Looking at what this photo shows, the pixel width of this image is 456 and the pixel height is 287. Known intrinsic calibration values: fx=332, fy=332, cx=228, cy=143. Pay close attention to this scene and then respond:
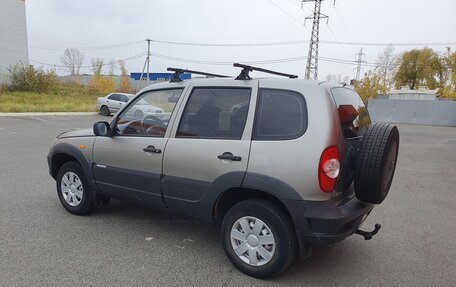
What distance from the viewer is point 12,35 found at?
30438 mm

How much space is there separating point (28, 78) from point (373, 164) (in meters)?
33.8

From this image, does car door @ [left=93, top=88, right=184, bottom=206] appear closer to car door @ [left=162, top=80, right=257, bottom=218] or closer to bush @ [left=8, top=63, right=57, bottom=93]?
car door @ [left=162, top=80, right=257, bottom=218]

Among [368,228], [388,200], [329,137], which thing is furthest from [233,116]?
[388,200]

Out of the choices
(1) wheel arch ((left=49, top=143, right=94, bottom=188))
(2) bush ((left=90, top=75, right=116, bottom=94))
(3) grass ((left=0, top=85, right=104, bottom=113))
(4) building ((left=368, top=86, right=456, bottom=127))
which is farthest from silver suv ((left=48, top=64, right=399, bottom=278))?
(2) bush ((left=90, top=75, right=116, bottom=94))

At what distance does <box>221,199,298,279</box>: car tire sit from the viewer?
2.87 meters

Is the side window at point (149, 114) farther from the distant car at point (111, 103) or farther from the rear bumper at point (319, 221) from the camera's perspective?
the distant car at point (111, 103)

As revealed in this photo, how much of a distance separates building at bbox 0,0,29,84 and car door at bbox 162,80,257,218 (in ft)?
108

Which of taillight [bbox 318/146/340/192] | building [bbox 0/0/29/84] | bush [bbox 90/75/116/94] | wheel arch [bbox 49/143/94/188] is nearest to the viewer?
taillight [bbox 318/146/340/192]

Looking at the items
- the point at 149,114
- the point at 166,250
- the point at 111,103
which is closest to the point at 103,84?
the point at 111,103

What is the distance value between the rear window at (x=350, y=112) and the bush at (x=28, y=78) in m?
33.2

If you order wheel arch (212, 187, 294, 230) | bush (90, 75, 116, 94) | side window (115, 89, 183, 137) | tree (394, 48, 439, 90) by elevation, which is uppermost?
tree (394, 48, 439, 90)

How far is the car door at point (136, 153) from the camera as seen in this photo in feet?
11.7

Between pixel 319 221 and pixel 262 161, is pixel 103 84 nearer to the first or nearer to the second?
pixel 262 161

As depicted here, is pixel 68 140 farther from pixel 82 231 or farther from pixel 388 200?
pixel 388 200
